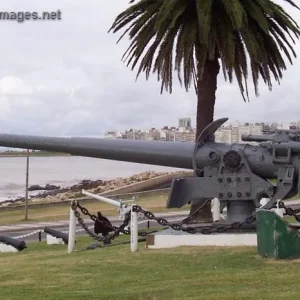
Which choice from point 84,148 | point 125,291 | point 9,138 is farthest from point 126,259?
point 9,138

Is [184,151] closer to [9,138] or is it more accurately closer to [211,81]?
[9,138]

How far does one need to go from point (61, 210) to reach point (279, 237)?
22696 mm

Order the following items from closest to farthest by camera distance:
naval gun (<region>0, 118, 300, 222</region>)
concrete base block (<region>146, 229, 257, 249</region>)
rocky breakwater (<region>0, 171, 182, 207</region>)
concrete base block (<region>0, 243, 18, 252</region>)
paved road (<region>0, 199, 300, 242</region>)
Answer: concrete base block (<region>146, 229, 257, 249</region>), naval gun (<region>0, 118, 300, 222</region>), concrete base block (<region>0, 243, 18, 252</region>), paved road (<region>0, 199, 300, 242</region>), rocky breakwater (<region>0, 171, 182, 207</region>)

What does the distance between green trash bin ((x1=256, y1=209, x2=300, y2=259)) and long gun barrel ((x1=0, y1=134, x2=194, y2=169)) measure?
2356mm

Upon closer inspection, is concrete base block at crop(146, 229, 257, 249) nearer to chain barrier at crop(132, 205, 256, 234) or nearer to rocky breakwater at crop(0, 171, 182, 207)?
chain barrier at crop(132, 205, 256, 234)

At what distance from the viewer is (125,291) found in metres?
6.23

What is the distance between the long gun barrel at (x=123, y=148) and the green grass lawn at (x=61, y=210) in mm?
14338

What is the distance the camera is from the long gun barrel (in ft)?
32.6

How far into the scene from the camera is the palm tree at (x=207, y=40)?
13984 mm

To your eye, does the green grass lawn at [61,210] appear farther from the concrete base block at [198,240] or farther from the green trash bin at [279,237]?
the green trash bin at [279,237]

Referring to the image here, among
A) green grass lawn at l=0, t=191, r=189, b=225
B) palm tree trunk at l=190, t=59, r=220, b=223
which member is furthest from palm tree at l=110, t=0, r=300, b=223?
green grass lawn at l=0, t=191, r=189, b=225

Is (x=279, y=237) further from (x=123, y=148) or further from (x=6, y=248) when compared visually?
(x=6, y=248)

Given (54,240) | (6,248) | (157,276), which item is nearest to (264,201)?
(157,276)

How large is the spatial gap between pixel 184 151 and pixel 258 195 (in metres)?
1.32
